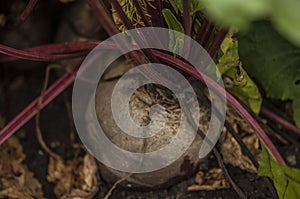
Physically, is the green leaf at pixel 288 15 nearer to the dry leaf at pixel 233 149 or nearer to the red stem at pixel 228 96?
the red stem at pixel 228 96

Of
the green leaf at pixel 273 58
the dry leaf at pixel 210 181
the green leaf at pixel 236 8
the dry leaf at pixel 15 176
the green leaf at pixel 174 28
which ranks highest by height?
the green leaf at pixel 236 8

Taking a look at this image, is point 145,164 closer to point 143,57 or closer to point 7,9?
point 143,57

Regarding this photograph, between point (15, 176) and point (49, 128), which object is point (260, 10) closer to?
point (15, 176)

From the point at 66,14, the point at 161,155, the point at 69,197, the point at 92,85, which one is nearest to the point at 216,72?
the point at 161,155

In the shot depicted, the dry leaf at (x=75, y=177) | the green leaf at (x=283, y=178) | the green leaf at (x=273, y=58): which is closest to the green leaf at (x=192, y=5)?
the green leaf at (x=273, y=58)

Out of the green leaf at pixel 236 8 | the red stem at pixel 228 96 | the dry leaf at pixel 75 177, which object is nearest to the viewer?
the green leaf at pixel 236 8

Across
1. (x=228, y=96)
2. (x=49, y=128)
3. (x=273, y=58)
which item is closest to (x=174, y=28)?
(x=228, y=96)
